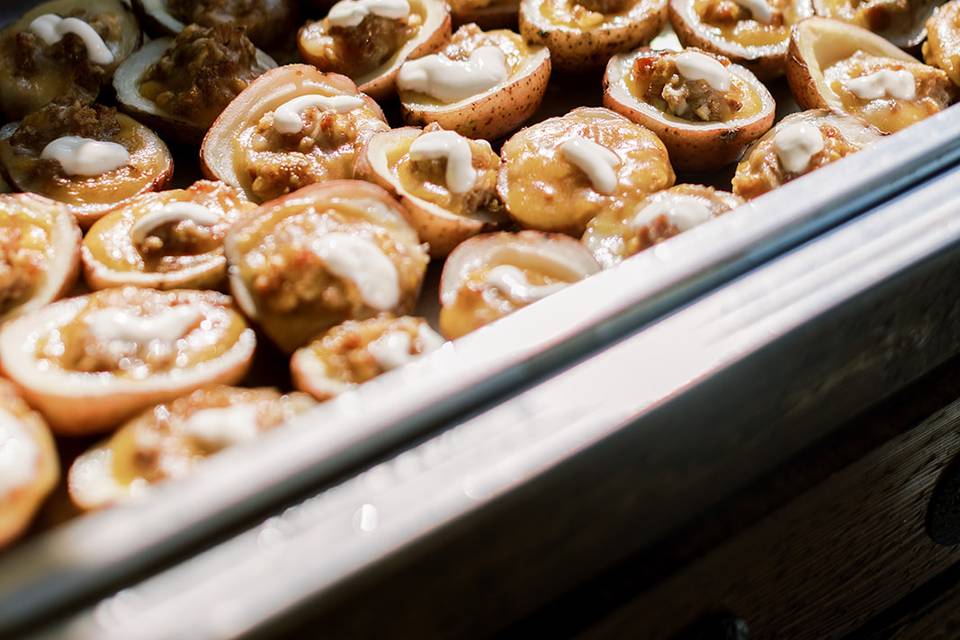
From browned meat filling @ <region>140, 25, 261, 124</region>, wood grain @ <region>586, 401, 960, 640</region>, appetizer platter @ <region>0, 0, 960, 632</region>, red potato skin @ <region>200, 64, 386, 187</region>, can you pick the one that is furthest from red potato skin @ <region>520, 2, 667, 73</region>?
wood grain @ <region>586, 401, 960, 640</region>

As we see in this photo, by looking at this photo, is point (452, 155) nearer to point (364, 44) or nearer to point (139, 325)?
point (364, 44)

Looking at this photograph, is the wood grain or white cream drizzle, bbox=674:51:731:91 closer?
the wood grain

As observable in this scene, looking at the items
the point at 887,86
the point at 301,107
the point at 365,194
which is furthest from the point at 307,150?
the point at 887,86

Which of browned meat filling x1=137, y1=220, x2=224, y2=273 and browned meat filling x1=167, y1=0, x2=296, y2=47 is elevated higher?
browned meat filling x1=167, y1=0, x2=296, y2=47

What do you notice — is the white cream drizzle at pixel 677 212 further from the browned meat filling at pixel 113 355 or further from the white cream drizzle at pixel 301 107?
the browned meat filling at pixel 113 355

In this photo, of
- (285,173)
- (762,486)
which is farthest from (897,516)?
(285,173)

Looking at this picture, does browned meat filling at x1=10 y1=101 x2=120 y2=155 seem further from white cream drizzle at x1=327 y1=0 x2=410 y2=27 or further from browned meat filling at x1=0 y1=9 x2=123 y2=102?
white cream drizzle at x1=327 y1=0 x2=410 y2=27

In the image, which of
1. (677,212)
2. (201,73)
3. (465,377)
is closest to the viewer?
(465,377)

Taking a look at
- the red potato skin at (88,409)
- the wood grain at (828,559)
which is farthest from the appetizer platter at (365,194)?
the wood grain at (828,559)
